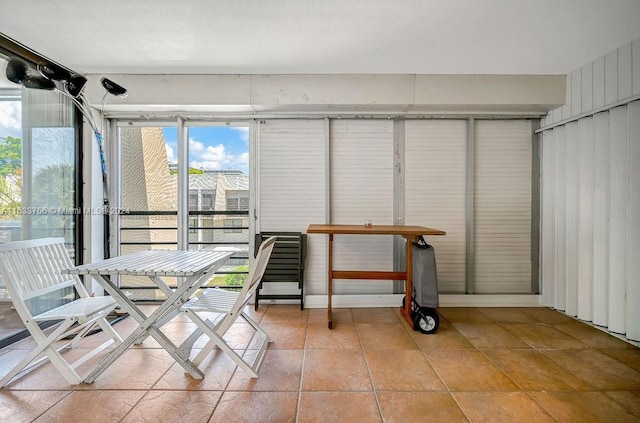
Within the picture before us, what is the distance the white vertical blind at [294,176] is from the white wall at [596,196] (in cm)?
294

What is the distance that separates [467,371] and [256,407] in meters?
1.65

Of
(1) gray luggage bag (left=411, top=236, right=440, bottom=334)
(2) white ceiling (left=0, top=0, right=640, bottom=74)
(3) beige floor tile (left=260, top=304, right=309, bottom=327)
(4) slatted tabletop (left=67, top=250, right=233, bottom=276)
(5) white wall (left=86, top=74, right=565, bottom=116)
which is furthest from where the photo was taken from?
(5) white wall (left=86, top=74, right=565, bottom=116)

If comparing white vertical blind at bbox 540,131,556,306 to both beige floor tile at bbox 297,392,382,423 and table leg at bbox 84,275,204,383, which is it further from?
table leg at bbox 84,275,204,383

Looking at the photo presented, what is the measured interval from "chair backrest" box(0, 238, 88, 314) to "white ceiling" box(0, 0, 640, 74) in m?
1.92

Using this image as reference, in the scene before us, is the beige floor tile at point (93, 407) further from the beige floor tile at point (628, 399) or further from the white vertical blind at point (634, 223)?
the white vertical blind at point (634, 223)

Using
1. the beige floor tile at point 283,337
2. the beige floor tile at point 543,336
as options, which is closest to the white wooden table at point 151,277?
the beige floor tile at point 283,337

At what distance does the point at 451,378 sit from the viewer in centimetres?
213

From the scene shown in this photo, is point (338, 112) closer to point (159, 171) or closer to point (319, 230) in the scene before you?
point (319, 230)

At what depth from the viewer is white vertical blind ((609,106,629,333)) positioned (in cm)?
274

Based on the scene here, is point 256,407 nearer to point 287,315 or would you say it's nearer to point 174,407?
point 174,407

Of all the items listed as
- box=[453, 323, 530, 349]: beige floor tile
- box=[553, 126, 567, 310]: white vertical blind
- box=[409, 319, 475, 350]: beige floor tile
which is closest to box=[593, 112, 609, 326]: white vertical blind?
box=[553, 126, 567, 310]: white vertical blind

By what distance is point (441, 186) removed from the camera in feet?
12.5

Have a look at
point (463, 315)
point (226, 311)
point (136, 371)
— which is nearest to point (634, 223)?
point (463, 315)

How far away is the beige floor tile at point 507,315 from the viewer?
328 cm
